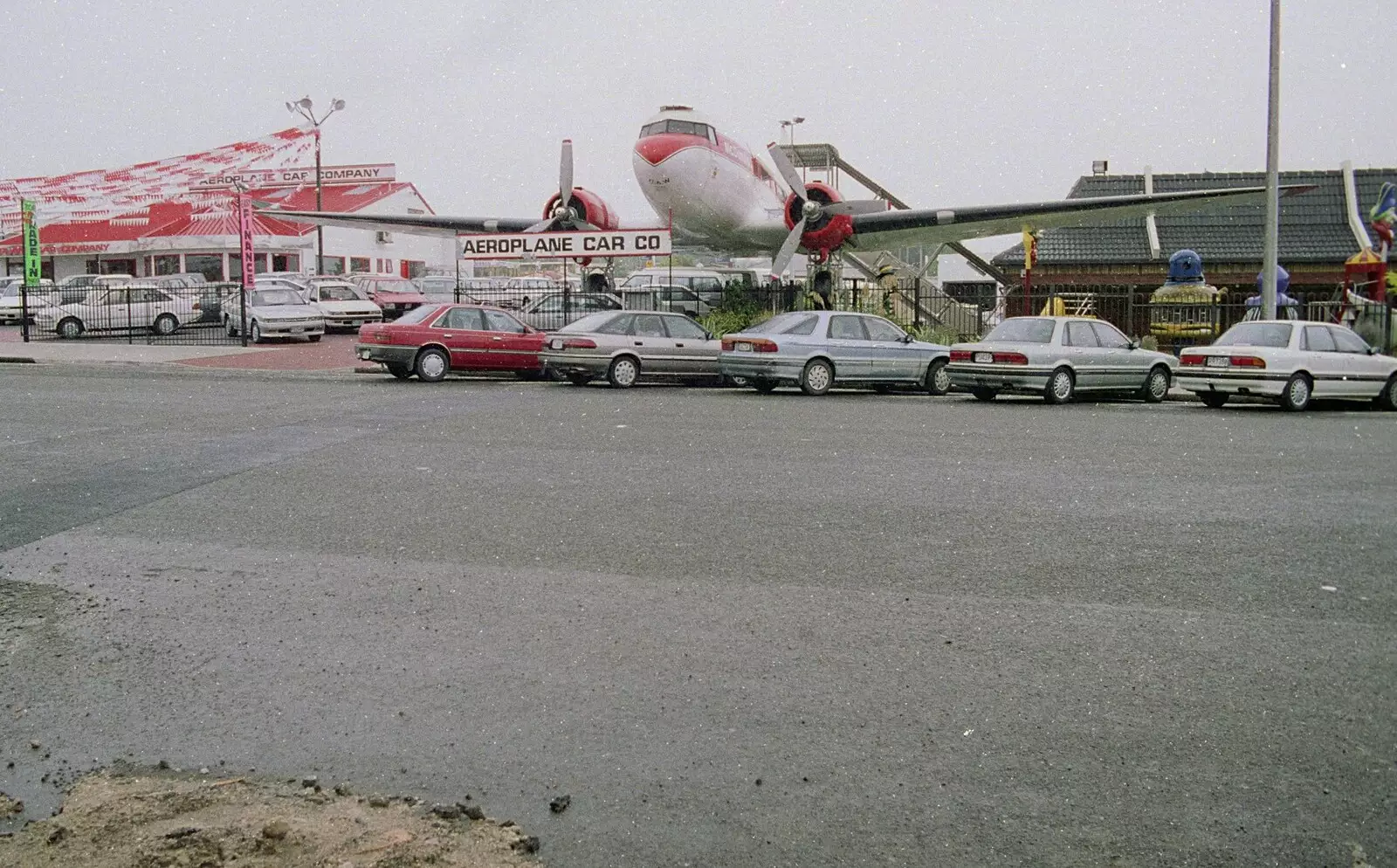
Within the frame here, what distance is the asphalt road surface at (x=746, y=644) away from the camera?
366cm

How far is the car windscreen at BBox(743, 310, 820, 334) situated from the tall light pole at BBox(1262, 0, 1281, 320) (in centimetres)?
820

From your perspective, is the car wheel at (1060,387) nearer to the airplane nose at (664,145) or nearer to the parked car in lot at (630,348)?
the parked car in lot at (630,348)

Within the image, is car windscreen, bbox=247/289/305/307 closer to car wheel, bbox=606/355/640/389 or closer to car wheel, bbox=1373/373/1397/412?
car wheel, bbox=606/355/640/389

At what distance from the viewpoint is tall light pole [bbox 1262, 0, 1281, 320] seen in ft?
65.7

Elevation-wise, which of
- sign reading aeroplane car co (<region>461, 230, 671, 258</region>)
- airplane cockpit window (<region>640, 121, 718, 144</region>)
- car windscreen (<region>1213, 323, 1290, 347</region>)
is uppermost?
airplane cockpit window (<region>640, 121, 718, 144</region>)

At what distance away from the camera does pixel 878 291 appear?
35.8 meters

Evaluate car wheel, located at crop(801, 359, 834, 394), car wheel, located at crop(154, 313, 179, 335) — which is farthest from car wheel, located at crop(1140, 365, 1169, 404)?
car wheel, located at crop(154, 313, 179, 335)

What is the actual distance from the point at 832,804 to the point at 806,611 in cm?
216

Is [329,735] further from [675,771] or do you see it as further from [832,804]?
[832,804]

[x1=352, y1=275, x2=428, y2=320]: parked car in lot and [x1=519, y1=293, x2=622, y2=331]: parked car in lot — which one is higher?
[x1=352, y1=275, x2=428, y2=320]: parked car in lot

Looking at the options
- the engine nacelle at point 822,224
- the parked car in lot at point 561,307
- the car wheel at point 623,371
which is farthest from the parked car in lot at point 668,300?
the car wheel at point 623,371

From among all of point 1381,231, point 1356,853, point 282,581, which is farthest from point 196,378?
point 1381,231

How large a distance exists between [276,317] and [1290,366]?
2453cm

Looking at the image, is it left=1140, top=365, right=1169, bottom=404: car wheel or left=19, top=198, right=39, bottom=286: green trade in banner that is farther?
left=19, top=198, right=39, bottom=286: green trade in banner
